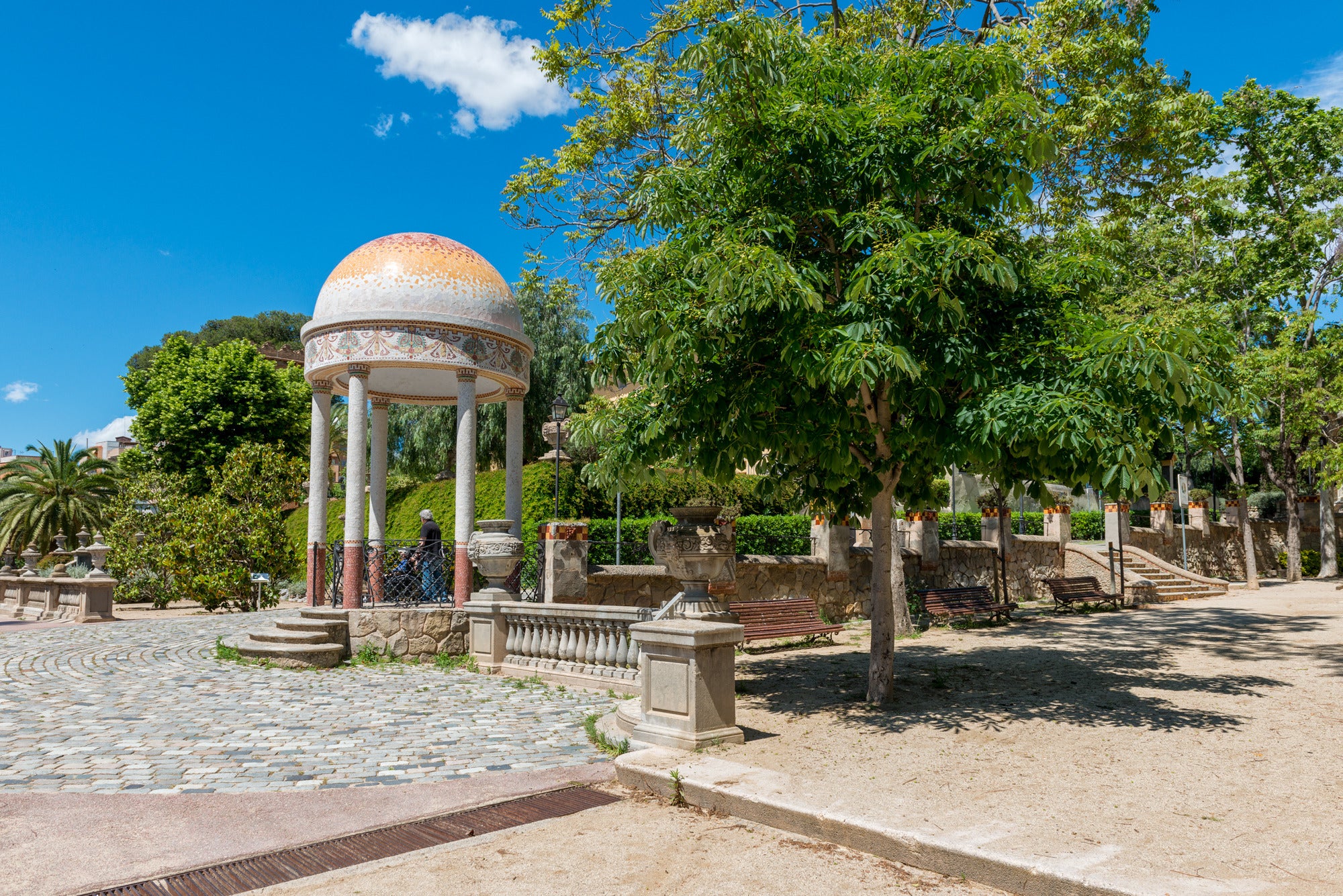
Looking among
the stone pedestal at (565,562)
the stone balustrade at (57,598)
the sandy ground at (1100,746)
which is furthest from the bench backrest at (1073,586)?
the stone balustrade at (57,598)

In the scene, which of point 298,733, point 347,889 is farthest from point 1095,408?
point 298,733

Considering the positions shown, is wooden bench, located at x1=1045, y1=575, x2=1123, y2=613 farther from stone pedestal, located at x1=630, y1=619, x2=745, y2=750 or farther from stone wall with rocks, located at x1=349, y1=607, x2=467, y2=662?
stone pedestal, located at x1=630, y1=619, x2=745, y2=750

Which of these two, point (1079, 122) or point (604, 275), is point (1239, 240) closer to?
point (1079, 122)

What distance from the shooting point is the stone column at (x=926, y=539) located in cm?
1769

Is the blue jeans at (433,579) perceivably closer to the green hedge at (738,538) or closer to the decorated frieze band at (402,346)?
the green hedge at (738,538)

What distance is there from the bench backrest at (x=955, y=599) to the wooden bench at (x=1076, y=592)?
235 centimetres

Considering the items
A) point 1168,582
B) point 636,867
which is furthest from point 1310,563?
point 636,867

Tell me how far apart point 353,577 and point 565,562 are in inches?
127

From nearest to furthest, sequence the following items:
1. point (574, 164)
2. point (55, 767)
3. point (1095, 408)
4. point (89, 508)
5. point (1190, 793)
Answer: point (1190, 793) → point (1095, 408) → point (55, 767) → point (574, 164) → point (89, 508)

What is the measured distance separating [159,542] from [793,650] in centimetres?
1797

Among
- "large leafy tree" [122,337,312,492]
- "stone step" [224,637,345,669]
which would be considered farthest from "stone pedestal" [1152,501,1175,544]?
"large leafy tree" [122,337,312,492]

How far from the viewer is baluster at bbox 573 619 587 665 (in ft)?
33.0

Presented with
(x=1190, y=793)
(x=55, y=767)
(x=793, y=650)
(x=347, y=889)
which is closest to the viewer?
(x=347, y=889)

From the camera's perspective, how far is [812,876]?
13.5ft
